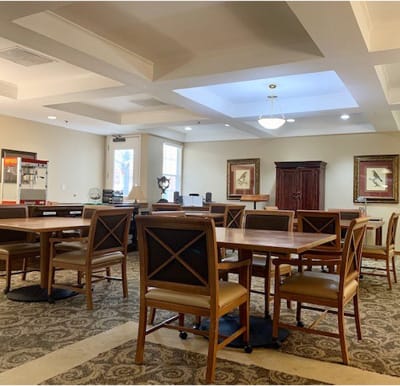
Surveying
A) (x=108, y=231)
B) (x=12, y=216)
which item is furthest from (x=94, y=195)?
(x=108, y=231)

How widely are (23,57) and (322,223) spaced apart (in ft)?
12.8

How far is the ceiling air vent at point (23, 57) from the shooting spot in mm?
4254

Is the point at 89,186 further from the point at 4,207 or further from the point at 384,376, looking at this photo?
the point at 384,376

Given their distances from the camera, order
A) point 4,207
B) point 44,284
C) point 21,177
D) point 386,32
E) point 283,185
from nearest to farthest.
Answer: point 386,32 → point 44,284 → point 4,207 → point 21,177 → point 283,185

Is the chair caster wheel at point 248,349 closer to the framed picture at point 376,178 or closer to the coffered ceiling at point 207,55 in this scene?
the coffered ceiling at point 207,55

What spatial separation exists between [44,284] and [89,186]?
5060mm

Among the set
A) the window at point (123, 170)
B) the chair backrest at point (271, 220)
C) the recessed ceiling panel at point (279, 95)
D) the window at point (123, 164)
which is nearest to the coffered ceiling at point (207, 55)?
the recessed ceiling panel at point (279, 95)

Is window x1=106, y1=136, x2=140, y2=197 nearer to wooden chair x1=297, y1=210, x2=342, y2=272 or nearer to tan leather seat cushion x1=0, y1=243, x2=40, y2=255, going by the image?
tan leather seat cushion x1=0, y1=243, x2=40, y2=255

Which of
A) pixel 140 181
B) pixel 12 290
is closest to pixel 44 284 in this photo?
pixel 12 290

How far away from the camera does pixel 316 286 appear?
2.55 meters

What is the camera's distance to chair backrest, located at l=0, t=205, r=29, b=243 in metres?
4.16

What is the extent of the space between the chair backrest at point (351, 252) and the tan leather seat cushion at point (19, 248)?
3.07 meters

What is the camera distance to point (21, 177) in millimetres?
6484

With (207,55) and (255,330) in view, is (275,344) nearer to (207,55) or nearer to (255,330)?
(255,330)
